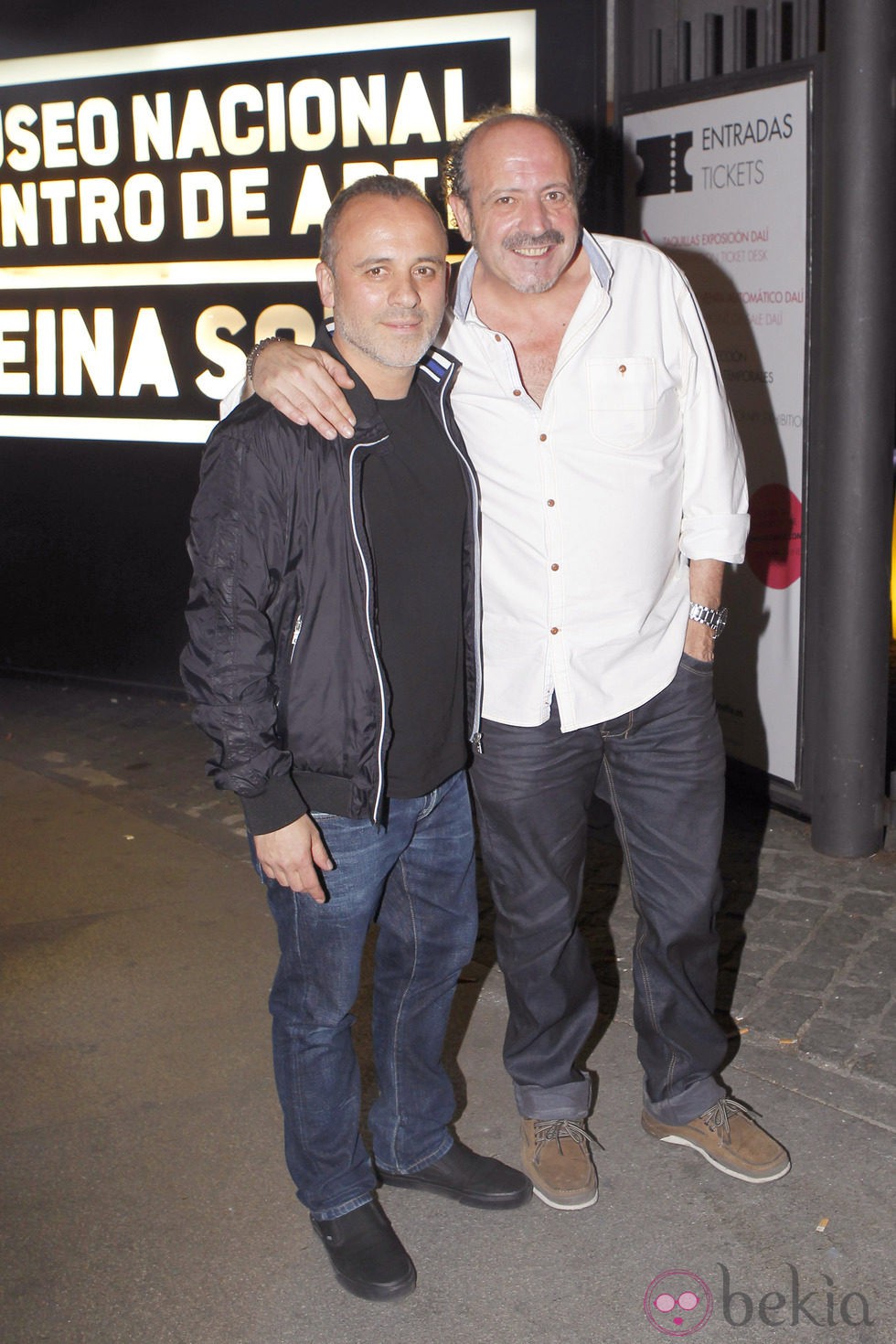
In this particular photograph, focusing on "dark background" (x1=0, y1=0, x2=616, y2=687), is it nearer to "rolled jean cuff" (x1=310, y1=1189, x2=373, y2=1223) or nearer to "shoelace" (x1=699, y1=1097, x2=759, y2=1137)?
"shoelace" (x1=699, y1=1097, x2=759, y2=1137)

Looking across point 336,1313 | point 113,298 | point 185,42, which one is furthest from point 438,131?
point 336,1313

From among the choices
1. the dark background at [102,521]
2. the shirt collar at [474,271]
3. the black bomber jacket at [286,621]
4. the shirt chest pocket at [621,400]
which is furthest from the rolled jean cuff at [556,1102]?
the dark background at [102,521]

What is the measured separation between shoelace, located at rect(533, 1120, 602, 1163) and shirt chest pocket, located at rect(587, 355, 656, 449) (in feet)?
5.24

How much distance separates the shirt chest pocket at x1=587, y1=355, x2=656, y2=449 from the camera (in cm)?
307

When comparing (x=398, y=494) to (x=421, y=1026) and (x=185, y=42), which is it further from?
(x=185, y=42)

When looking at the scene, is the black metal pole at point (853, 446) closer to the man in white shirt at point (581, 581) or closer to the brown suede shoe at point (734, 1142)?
the man in white shirt at point (581, 581)

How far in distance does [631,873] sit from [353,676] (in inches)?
37.5

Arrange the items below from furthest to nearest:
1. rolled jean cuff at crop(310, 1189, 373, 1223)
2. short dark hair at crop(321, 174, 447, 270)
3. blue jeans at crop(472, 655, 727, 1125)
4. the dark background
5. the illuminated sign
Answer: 1. the dark background
2. the illuminated sign
3. blue jeans at crop(472, 655, 727, 1125)
4. rolled jean cuff at crop(310, 1189, 373, 1223)
5. short dark hair at crop(321, 174, 447, 270)

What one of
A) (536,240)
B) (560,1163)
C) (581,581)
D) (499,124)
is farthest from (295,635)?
(560,1163)

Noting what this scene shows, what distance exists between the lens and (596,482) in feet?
10.1

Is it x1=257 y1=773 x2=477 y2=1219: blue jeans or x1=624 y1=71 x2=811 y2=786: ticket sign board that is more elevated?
x1=624 y1=71 x2=811 y2=786: ticket sign board

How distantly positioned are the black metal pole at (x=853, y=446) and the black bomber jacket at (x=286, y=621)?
2566 millimetres

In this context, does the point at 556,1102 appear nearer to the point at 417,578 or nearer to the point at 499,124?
the point at 417,578

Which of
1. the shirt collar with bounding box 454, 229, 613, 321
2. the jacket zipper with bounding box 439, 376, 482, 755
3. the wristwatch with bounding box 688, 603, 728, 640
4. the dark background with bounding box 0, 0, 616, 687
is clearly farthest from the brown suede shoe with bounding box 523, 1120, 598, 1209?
the dark background with bounding box 0, 0, 616, 687
